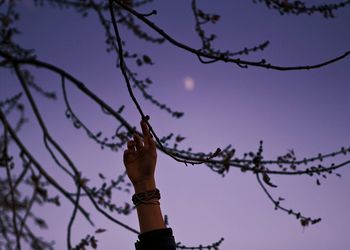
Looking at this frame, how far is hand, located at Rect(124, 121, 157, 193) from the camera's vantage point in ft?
7.20

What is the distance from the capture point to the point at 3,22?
13.4 feet

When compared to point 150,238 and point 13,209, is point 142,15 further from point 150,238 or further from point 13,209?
point 13,209

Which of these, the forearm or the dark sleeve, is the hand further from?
the dark sleeve

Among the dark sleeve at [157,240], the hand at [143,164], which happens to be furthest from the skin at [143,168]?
the dark sleeve at [157,240]

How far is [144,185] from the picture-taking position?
2.19m

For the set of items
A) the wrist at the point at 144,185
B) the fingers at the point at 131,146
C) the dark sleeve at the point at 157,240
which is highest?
the fingers at the point at 131,146

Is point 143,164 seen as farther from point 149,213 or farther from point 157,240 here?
point 157,240

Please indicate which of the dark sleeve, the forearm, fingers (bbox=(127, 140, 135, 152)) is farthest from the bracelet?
fingers (bbox=(127, 140, 135, 152))

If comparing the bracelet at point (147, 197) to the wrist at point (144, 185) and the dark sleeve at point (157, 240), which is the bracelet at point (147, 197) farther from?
the dark sleeve at point (157, 240)

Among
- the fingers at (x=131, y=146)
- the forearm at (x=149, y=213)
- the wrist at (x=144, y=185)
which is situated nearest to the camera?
the forearm at (x=149, y=213)

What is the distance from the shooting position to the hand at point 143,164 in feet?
7.20

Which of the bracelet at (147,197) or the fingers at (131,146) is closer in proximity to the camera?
the bracelet at (147,197)

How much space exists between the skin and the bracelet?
0.02 metres

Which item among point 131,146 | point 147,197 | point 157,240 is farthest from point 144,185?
point 157,240
